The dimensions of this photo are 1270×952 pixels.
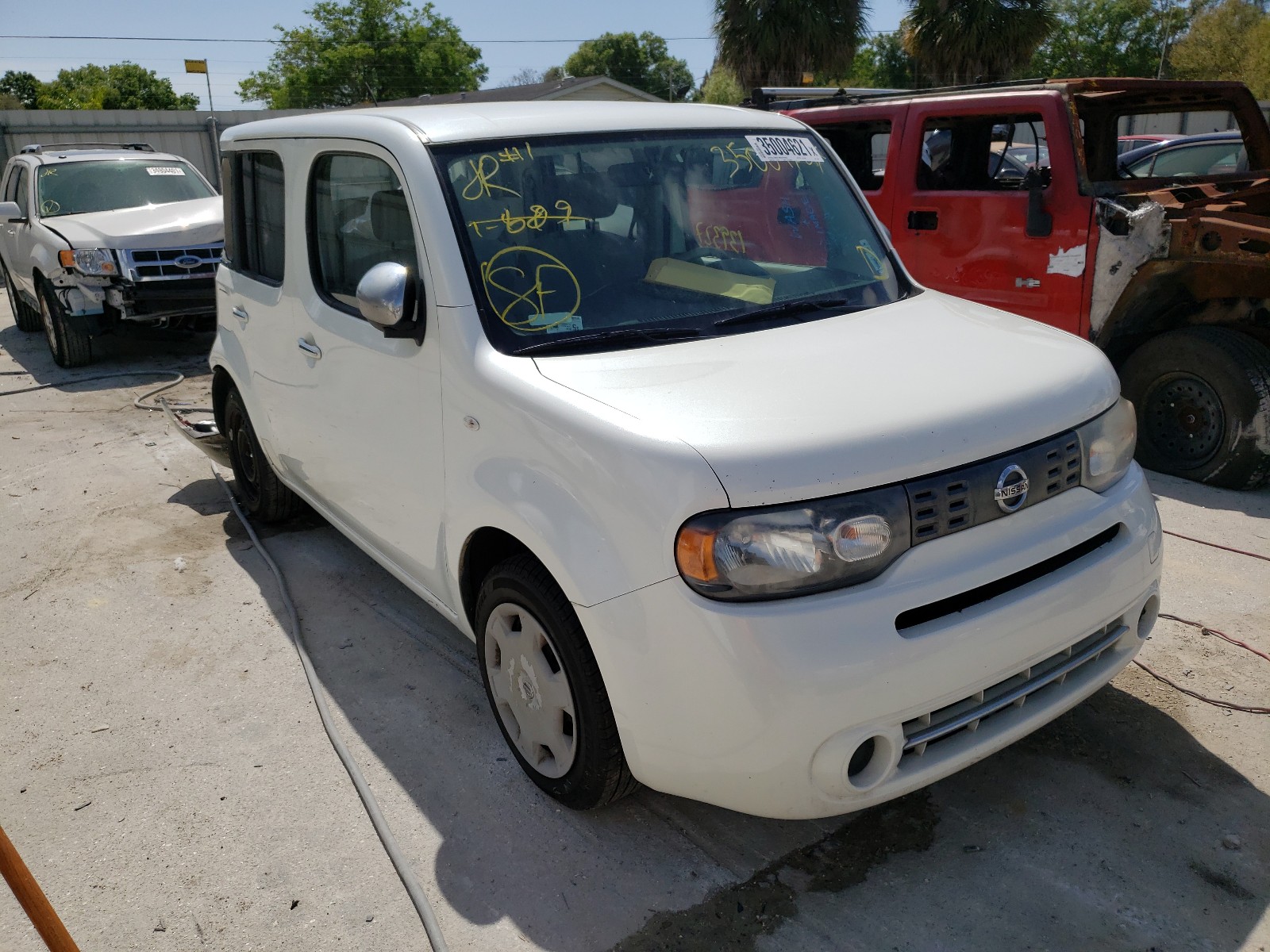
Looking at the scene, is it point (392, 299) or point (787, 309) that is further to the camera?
point (787, 309)

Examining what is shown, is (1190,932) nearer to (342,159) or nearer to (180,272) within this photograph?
(342,159)

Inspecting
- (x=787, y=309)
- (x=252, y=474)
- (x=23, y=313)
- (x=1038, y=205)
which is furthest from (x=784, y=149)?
(x=23, y=313)

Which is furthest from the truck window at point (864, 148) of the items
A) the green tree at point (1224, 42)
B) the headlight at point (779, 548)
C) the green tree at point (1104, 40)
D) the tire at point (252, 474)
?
the green tree at point (1104, 40)

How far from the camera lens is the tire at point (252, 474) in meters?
4.75

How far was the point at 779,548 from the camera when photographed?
82.8 inches

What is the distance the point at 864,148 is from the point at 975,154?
83 cm

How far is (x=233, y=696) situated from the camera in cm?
351

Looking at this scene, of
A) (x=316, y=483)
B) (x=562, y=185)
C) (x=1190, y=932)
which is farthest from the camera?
(x=316, y=483)

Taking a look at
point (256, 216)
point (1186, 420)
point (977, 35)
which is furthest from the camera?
point (977, 35)

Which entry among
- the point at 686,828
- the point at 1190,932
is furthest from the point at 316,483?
the point at 1190,932

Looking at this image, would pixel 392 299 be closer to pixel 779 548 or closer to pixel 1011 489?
pixel 779 548

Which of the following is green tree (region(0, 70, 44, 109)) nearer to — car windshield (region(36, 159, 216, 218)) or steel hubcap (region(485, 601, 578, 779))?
car windshield (region(36, 159, 216, 218))

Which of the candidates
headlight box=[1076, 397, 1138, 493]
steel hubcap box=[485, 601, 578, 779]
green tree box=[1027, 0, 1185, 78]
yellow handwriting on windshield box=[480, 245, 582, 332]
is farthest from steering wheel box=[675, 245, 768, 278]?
green tree box=[1027, 0, 1185, 78]

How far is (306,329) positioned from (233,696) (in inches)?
53.8
